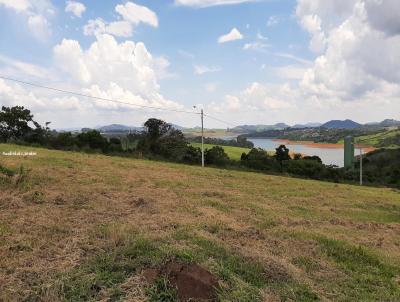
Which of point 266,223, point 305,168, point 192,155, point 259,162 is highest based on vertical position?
point 266,223

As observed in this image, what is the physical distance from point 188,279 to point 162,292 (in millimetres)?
401

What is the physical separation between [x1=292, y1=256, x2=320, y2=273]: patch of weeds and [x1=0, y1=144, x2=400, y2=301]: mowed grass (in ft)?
0.07

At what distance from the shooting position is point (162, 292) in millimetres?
5203

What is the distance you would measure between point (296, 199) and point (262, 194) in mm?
1629

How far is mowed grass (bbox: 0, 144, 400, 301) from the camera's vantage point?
560 centimetres

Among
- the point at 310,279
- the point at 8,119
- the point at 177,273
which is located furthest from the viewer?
the point at 8,119

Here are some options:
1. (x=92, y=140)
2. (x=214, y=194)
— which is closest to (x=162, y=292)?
(x=214, y=194)

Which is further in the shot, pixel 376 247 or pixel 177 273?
pixel 376 247

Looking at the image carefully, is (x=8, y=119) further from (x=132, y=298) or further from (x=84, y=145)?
(x=132, y=298)

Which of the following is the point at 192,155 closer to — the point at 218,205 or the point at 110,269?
the point at 218,205

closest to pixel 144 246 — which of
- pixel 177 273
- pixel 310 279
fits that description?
pixel 177 273

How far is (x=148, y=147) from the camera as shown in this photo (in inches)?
2279

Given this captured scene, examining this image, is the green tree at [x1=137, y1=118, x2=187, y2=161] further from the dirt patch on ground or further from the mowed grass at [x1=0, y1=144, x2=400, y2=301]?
the dirt patch on ground

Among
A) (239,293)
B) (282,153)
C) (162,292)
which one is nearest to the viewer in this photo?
(162,292)
